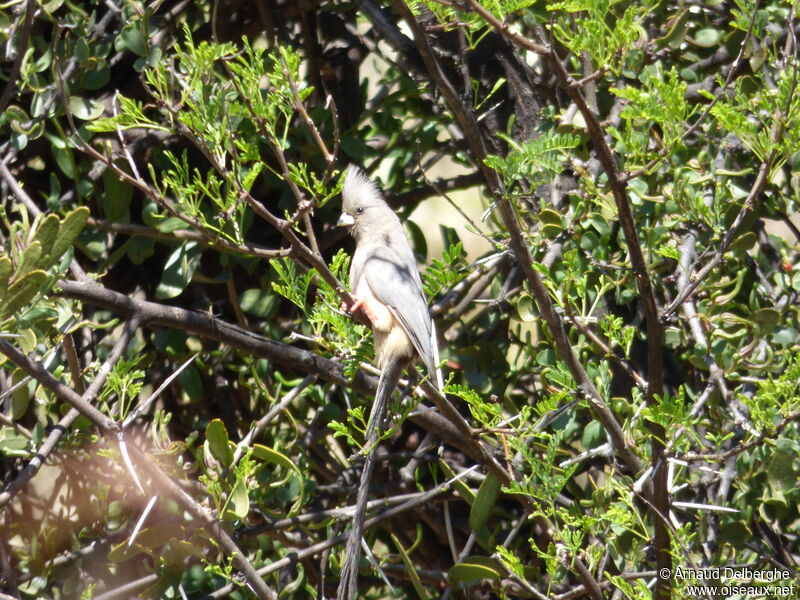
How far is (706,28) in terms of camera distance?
280cm

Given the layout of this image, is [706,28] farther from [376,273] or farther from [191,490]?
[191,490]

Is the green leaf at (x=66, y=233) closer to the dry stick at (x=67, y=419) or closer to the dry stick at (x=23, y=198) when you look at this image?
the dry stick at (x=67, y=419)

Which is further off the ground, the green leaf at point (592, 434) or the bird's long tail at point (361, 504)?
the bird's long tail at point (361, 504)

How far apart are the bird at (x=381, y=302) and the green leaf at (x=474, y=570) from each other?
1.09 feet

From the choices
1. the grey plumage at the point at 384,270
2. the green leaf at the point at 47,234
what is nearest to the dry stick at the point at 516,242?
the grey plumage at the point at 384,270

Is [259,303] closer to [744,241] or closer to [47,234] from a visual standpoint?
[47,234]

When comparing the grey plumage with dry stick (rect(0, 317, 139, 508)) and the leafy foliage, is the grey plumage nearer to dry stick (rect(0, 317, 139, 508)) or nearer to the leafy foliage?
the leafy foliage

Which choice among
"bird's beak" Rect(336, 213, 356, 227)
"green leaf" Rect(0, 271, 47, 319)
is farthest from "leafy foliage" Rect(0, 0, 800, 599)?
"bird's beak" Rect(336, 213, 356, 227)

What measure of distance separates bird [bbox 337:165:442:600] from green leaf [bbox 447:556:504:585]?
333 mm

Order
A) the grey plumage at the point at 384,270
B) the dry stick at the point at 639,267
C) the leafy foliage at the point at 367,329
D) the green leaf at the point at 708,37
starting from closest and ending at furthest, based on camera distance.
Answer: the dry stick at the point at 639,267 < the leafy foliage at the point at 367,329 < the grey plumage at the point at 384,270 < the green leaf at the point at 708,37

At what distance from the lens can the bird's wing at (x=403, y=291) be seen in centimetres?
258

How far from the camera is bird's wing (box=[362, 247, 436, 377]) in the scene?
2.58 m

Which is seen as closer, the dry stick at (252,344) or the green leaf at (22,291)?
the green leaf at (22,291)

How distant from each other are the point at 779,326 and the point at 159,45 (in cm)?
198
